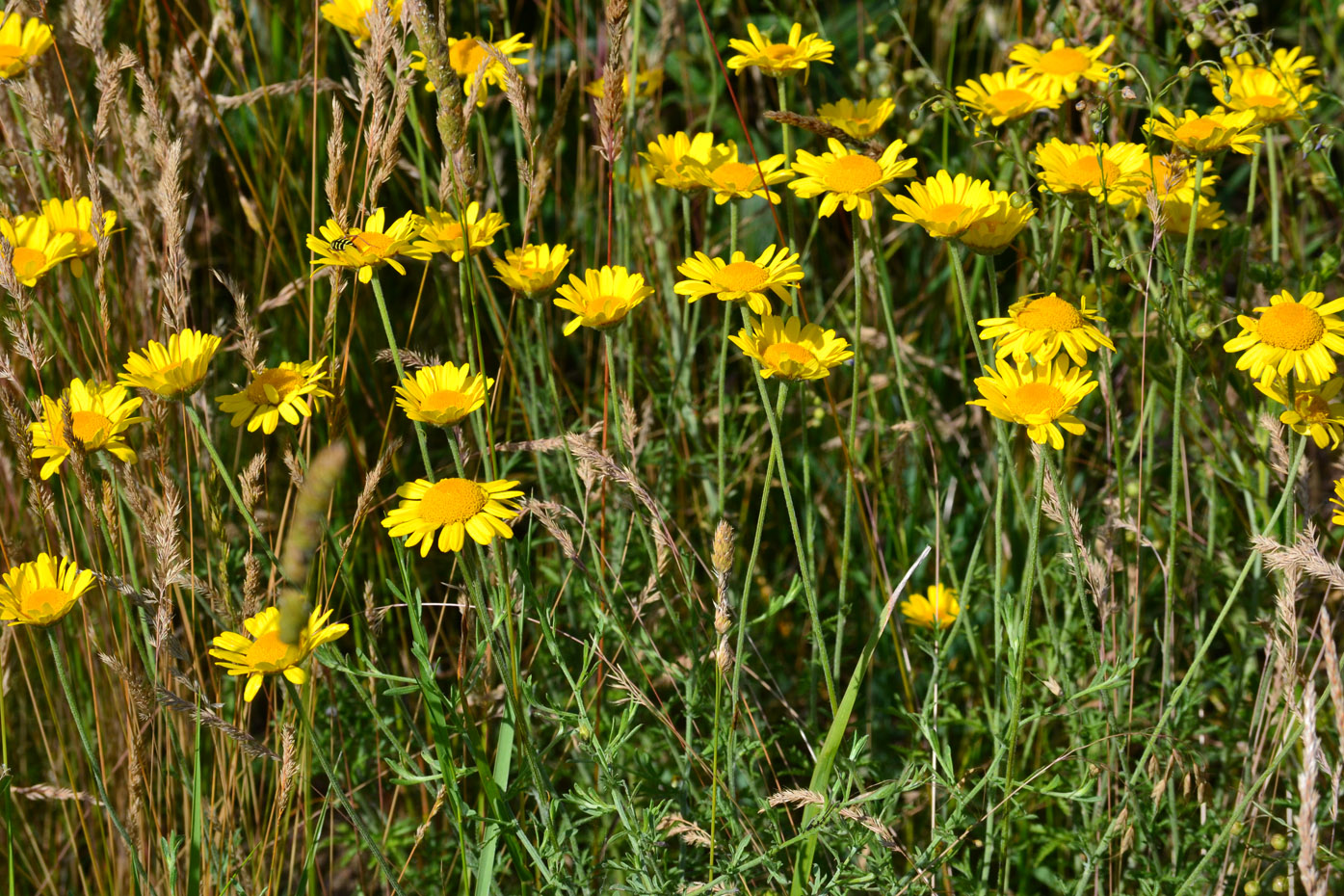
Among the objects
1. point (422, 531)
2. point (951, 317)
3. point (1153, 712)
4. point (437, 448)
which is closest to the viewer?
point (422, 531)

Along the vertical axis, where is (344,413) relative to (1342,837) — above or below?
above

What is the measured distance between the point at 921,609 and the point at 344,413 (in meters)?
1.01

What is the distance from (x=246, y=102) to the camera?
2.05m

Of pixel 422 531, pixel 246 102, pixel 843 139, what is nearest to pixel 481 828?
pixel 422 531

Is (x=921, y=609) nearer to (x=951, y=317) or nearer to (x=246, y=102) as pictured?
(x=951, y=317)

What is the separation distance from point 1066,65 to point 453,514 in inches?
51.4

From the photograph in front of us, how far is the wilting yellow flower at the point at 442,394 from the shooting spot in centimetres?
141

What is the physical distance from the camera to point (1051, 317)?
1.52 metres

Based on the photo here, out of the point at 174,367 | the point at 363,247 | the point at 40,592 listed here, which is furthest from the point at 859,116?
the point at 40,592

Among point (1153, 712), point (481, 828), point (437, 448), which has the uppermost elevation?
point (437, 448)

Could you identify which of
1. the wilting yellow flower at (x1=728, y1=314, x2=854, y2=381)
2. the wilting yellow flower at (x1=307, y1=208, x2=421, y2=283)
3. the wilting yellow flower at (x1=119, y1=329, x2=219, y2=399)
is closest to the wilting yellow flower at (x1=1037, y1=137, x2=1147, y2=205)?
the wilting yellow flower at (x1=728, y1=314, x2=854, y2=381)

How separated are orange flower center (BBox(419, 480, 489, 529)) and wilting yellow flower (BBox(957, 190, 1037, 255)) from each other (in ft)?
2.44

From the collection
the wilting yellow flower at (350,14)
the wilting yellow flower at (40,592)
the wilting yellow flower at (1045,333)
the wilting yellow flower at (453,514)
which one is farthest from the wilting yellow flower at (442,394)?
the wilting yellow flower at (350,14)

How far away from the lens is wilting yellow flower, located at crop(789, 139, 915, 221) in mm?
1652
